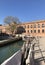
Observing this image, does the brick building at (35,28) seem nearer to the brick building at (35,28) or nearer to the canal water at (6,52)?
the brick building at (35,28)

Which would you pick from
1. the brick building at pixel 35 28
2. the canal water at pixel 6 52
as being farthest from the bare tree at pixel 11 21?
the canal water at pixel 6 52

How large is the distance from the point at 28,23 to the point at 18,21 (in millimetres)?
5734

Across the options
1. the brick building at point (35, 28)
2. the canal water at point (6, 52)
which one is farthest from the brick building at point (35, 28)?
the canal water at point (6, 52)

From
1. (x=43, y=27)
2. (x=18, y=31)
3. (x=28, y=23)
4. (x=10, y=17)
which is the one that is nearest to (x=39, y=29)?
(x=43, y=27)

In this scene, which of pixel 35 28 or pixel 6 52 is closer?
pixel 6 52

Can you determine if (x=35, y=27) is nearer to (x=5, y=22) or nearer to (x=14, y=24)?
(x=14, y=24)

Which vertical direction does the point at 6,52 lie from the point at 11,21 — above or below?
below

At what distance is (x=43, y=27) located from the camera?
4694 cm

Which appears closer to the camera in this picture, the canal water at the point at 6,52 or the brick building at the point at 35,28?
the canal water at the point at 6,52

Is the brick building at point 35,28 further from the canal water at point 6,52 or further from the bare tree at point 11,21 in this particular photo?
the canal water at point 6,52

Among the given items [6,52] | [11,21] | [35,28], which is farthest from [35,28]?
[6,52]

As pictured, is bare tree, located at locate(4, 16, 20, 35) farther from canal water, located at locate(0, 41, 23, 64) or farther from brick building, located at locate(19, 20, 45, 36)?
canal water, located at locate(0, 41, 23, 64)

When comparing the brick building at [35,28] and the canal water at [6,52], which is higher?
the brick building at [35,28]

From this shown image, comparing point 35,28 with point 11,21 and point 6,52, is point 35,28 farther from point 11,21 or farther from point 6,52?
point 6,52
